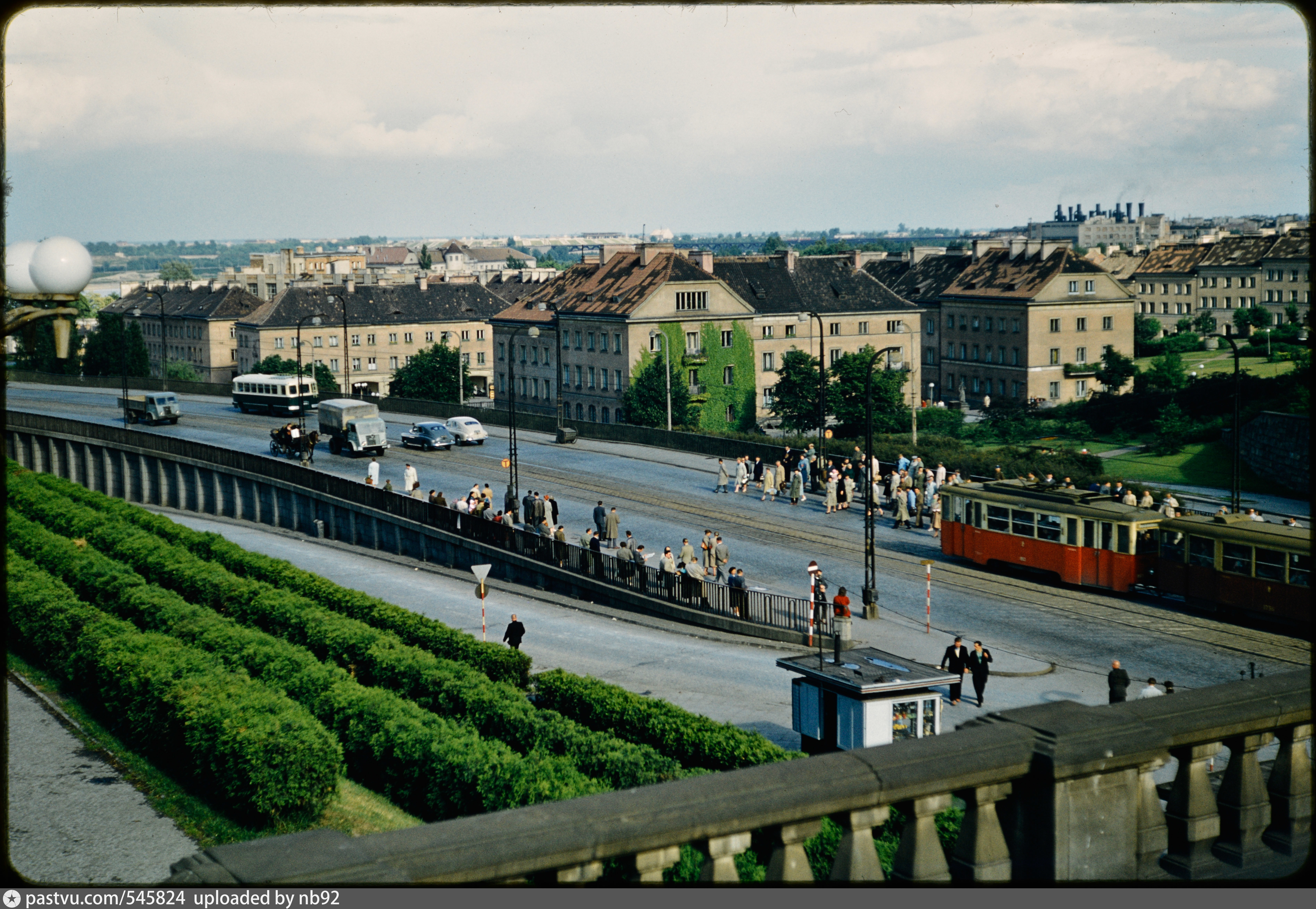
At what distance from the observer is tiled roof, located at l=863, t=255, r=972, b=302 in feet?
420

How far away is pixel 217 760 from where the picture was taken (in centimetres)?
1923

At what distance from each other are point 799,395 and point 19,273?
272 ft

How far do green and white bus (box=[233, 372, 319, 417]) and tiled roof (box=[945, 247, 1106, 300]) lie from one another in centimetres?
6227

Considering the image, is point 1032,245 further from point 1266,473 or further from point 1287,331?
point 1266,473

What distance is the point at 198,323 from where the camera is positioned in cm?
15575

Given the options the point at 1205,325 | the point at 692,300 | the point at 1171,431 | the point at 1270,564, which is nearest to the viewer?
the point at 1270,564

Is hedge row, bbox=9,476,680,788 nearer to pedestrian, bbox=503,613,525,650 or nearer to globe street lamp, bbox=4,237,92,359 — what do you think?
pedestrian, bbox=503,613,525,650

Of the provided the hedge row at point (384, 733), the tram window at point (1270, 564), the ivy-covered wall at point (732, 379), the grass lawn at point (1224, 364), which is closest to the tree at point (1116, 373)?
the grass lawn at point (1224, 364)

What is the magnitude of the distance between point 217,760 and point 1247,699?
15573 millimetres

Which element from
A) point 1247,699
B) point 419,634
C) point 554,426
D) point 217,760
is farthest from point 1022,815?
point 554,426

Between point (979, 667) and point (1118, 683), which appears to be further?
point (979, 667)

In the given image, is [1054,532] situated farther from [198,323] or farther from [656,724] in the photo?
[198,323]

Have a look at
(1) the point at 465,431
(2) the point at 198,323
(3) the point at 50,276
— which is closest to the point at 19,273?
(3) the point at 50,276

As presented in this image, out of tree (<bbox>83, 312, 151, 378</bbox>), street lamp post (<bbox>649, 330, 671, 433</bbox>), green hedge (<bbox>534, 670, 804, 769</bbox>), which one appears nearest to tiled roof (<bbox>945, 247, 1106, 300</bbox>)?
street lamp post (<bbox>649, 330, 671, 433</bbox>)
